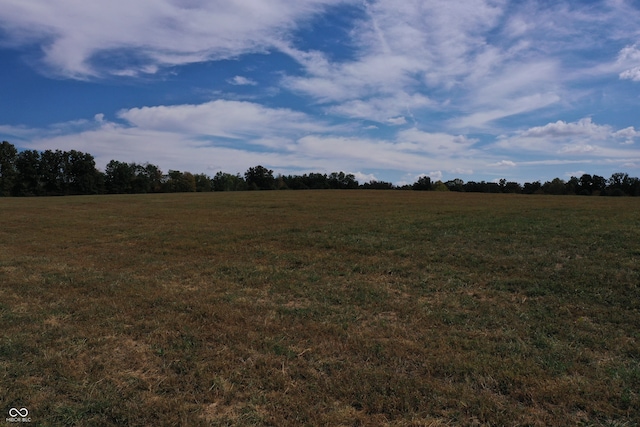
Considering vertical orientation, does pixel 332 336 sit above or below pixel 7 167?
below

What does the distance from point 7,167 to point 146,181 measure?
2854cm

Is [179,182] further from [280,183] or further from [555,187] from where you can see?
[555,187]

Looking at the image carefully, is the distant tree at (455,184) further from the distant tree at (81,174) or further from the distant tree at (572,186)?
the distant tree at (81,174)

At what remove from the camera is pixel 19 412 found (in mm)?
3686

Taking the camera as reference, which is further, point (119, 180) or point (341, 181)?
point (341, 181)

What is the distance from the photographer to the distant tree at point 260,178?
115375mm

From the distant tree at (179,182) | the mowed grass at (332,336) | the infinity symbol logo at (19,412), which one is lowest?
the infinity symbol logo at (19,412)

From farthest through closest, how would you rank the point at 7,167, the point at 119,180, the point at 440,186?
the point at 440,186
the point at 119,180
the point at 7,167

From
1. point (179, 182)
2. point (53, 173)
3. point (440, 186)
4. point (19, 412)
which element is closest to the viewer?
point (19, 412)

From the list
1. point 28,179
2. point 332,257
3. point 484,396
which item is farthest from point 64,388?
point 28,179

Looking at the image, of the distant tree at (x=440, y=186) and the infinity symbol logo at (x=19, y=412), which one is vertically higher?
the distant tree at (x=440, y=186)

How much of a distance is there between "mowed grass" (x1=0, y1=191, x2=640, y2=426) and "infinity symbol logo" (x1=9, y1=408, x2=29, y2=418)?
12 centimetres

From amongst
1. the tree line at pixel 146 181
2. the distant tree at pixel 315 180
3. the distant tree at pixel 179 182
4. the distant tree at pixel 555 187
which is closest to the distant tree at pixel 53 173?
the tree line at pixel 146 181

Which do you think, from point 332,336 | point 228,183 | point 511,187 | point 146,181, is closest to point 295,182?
point 228,183
